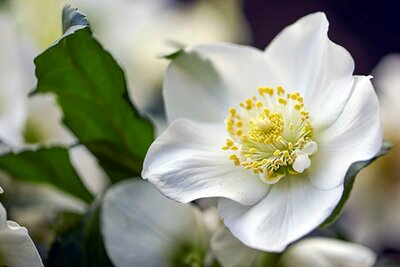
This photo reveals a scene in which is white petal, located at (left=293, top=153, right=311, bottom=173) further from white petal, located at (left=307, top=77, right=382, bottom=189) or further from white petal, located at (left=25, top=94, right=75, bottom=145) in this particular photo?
white petal, located at (left=25, top=94, right=75, bottom=145)

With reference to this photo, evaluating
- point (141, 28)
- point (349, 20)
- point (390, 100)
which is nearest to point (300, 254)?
point (390, 100)

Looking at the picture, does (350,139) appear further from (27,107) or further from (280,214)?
(27,107)

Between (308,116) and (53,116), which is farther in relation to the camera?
(53,116)

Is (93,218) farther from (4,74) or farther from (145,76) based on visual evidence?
(145,76)

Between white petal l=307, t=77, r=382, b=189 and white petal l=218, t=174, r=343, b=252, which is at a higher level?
white petal l=307, t=77, r=382, b=189

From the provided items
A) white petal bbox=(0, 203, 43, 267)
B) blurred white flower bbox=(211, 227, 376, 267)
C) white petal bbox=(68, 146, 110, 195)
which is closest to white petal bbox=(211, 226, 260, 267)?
blurred white flower bbox=(211, 227, 376, 267)

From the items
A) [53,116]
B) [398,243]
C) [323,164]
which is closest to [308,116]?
[323,164]
